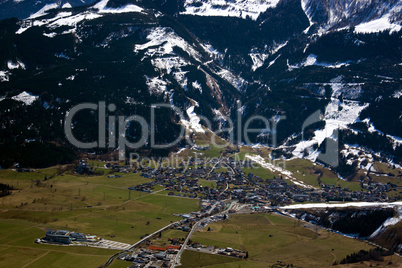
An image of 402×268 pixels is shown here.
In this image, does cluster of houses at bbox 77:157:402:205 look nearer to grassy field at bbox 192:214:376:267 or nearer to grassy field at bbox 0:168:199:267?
grassy field at bbox 0:168:199:267

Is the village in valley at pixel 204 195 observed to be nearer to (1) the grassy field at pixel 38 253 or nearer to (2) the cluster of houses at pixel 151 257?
(2) the cluster of houses at pixel 151 257

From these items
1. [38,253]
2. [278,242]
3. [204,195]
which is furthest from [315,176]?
[38,253]

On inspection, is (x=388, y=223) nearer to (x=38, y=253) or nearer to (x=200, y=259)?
(x=200, y=259)

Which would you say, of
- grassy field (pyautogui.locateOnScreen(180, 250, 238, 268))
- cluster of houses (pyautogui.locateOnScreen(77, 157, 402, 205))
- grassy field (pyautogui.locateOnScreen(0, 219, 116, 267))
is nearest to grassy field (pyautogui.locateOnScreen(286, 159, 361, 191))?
cluster of houses (pyautogui.locateOnScreen(77, 157, 402, 205))

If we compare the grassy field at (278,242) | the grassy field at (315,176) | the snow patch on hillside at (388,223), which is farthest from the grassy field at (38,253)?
the grassy field at (315,176)

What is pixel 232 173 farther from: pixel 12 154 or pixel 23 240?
pixel 23 240
